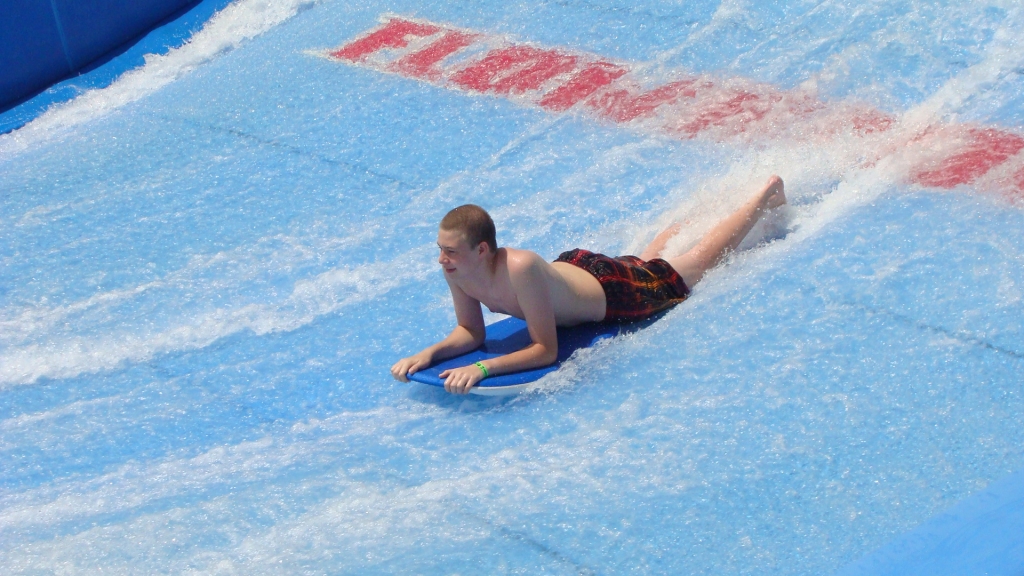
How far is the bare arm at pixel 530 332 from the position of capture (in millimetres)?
3768

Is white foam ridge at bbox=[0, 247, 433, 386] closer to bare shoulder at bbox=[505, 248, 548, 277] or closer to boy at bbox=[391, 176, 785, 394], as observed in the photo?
boy at bbox=[391, 176, 785, 394]

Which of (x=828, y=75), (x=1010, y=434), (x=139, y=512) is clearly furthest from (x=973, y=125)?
(x=139, y=512)

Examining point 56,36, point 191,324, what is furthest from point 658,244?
point 56,36

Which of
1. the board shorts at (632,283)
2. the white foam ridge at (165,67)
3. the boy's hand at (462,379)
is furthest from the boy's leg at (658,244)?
the white foam ridge at (165,67)

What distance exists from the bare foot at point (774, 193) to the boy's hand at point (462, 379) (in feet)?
5.62

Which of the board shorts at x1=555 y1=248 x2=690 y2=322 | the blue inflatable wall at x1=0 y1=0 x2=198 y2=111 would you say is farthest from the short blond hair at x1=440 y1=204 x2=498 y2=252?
the blue inflatable wall at x1=0 y1=0 x2=198 y2=111

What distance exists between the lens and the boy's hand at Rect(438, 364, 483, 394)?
3.78 metres

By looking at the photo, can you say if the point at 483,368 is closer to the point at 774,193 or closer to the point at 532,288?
the point at 532,288

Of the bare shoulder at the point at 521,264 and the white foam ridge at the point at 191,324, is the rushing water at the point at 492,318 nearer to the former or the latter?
the white foam ridge at the point at 191,324

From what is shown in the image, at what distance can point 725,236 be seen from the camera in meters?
4.58

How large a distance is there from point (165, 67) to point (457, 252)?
4423mm

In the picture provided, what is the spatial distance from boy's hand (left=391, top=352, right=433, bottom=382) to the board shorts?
2.39ft

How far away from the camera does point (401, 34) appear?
7.24m

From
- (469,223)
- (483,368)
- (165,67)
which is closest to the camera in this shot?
(469,223)
